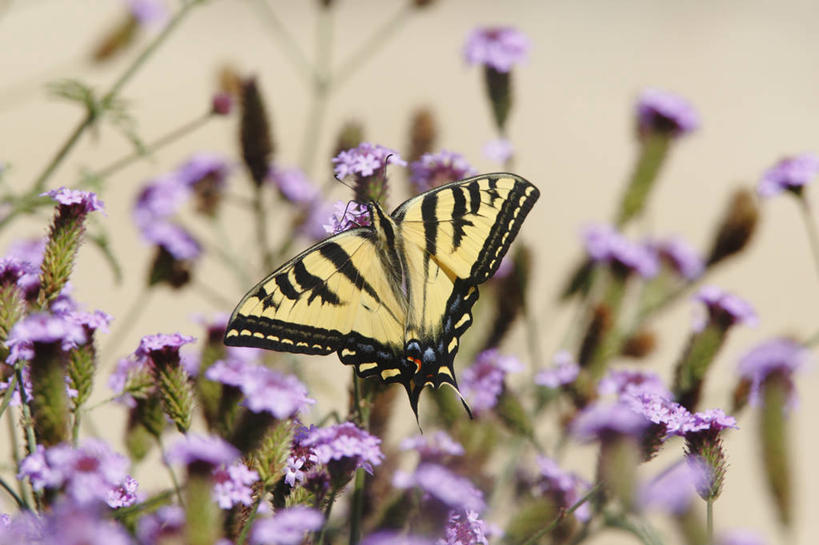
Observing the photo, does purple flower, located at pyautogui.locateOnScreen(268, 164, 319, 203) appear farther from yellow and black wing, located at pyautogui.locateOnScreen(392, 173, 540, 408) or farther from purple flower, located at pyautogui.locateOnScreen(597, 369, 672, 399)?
purple flower, located at pyautogui.locateOnScreen(597, 369, 672, 399)

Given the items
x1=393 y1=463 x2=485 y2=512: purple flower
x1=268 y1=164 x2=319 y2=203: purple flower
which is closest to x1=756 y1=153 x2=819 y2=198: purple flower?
x1=393 y1=463 x2=485 y2=512: purple flower

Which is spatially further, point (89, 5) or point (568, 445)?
point (89, 5)

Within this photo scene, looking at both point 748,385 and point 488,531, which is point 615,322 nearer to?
point 748,385

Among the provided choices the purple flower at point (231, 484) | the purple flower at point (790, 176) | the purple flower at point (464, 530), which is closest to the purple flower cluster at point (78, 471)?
the purple flower at point (231, 484)

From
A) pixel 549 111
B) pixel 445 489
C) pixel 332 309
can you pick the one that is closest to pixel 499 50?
pixel 332 309

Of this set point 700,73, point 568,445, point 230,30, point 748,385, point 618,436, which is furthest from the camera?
point 230,30

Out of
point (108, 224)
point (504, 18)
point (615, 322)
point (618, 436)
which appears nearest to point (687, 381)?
point (615, 322)
